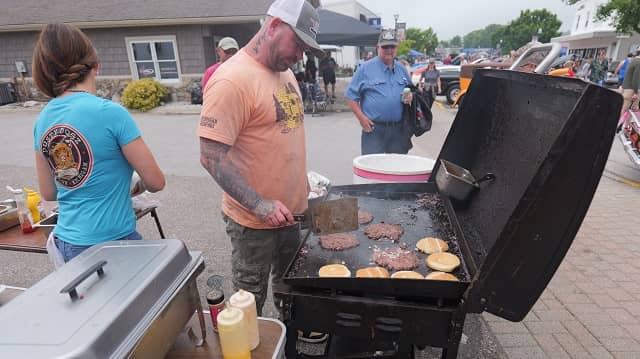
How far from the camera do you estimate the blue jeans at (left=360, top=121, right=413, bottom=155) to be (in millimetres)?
3992

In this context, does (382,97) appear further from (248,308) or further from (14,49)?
(14,49)

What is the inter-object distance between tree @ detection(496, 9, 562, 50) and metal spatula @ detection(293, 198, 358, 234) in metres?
76.0

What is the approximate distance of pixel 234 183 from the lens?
5.42ft

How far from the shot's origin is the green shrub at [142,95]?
13484 mm

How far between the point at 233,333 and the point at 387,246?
1.12 metres

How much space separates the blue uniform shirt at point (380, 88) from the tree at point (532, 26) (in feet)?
241

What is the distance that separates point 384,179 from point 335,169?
3.66 metres

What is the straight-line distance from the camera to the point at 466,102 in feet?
8.07

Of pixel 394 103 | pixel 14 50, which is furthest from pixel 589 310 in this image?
pixel 14 50

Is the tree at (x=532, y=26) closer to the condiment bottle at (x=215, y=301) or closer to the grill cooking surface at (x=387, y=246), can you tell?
the grill cooking surface at (x=387, y=246)

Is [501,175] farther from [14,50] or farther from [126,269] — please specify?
[14,50]

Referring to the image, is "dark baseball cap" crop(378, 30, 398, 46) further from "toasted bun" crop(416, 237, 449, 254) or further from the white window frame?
the white window frame

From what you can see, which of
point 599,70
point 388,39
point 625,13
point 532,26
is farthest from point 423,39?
point 388,39

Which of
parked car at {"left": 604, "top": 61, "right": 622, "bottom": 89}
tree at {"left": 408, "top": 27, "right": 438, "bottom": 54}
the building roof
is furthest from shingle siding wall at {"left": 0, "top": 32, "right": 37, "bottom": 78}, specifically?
tree at {"left": 408, "top": 27, "right": 438, "bottom": 54}
